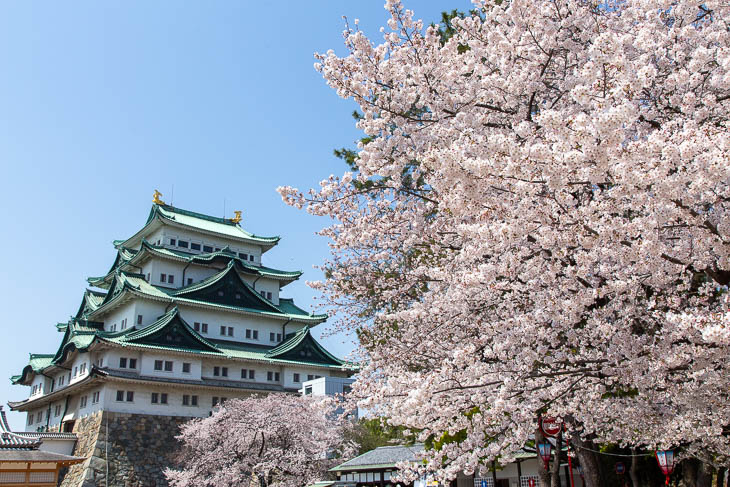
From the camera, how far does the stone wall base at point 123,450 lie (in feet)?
102

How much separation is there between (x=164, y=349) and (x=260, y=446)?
12.4 metres

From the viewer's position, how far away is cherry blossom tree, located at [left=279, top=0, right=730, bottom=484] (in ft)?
16.6

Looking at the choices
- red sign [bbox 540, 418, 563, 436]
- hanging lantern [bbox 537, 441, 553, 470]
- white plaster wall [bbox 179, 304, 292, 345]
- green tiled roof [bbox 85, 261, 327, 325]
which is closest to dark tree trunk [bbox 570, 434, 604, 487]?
red sign [bbox 540, 418, 563, 436]

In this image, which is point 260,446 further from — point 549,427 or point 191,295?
point 549,427

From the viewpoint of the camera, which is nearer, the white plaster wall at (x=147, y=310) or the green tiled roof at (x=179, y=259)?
the white plaster wall at (x=147, y=310)

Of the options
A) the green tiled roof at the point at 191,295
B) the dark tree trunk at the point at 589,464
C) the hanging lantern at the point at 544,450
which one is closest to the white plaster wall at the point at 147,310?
the green tiled roof at the point at 191,295

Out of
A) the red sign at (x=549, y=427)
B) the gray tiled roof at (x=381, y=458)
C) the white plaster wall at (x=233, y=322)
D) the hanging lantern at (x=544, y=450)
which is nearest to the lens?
the red sign at (x=549, y=427)

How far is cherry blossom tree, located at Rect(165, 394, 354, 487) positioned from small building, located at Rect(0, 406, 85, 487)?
564 cm

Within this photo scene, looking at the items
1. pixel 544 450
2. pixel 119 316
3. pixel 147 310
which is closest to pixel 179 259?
pixel 147 310

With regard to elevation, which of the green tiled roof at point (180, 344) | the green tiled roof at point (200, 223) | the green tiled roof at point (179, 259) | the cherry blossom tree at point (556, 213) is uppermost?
the green tiled roof at point (200, 223)

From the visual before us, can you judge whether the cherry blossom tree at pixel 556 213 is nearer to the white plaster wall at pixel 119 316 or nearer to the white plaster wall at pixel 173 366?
the white plaster wall at pixel 173 366

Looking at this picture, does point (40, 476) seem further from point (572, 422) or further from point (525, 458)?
point (572, 422)

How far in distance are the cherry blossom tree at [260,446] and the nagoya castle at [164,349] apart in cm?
580

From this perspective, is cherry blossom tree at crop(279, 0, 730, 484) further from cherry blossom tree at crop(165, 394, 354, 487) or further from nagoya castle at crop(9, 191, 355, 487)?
nagoya castle at crop(9, 191, 355, 487)
